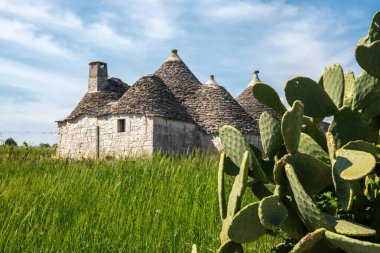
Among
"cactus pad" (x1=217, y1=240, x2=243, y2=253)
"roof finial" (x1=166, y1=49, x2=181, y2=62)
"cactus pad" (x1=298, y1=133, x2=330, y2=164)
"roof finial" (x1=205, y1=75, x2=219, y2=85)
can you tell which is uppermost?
"roof finial" (x1=166, y1=49, x2=181, y2=62)

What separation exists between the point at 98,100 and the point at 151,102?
503 centimetres

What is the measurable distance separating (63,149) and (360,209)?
24692 mm

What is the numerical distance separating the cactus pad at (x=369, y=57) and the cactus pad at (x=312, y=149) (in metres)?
0.27

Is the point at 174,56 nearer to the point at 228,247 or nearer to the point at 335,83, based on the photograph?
the point at 335,83

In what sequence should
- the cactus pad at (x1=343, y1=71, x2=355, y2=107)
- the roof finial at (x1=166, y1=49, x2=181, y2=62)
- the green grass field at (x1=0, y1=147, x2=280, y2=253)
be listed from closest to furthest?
1. the cactus pad at (x1=343, y1=71, x2=355, y2=107)
2. the green grass field at (x1=0, y1=147, x2=280, y2=253)
3. the roof finial at (x1=166, y1=49, x2=181, y2=62)

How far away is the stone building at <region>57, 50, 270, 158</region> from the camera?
67.9ft

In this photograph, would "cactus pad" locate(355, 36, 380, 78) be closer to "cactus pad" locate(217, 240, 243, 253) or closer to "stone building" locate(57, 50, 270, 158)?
"cactus pad" locate(217, 240, 243, 253)

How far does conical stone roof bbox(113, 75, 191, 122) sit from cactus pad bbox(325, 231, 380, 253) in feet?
63.4

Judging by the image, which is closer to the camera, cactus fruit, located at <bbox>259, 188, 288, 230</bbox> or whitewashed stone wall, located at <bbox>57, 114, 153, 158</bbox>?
cactus fruit, located at <bbox>259, 188, 288, 230</bbox>

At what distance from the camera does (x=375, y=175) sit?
4.78 ft

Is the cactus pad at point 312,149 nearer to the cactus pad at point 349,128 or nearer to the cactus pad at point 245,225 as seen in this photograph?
the cactus pad at point 349,128

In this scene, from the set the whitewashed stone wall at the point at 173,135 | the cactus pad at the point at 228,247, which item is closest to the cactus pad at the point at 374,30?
the cactus pad at the point at 228,247

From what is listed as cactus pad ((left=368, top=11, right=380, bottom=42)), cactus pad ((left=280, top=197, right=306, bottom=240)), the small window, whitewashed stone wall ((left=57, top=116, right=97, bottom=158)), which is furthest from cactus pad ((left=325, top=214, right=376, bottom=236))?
whitewashed stone wall ((left=57, top=116, right=97, bottom=158))

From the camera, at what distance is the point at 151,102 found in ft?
70.1
